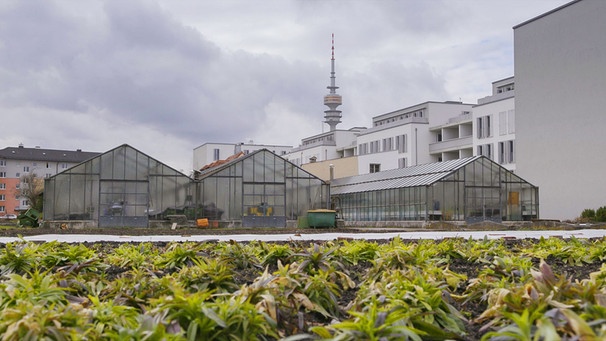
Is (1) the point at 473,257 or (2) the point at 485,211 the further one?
(2) the point at 485,211

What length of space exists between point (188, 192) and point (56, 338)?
93.6ft

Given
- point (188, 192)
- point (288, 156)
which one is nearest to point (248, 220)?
point (188, 192)

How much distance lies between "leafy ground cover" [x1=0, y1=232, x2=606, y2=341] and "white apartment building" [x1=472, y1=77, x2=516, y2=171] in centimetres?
4313

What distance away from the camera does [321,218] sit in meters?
30.1

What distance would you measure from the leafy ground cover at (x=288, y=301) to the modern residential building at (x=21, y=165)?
95.3 m

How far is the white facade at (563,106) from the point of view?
1419 inches

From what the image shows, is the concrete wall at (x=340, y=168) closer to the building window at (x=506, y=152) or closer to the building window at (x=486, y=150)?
the building window at (x=486, y=150)

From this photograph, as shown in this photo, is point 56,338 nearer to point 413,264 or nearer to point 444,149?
point 413,264

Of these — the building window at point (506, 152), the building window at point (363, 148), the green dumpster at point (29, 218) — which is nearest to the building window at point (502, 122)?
the building window at point (506, 152)

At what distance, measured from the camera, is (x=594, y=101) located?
36.3m

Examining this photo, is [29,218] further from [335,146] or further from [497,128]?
[335,146]

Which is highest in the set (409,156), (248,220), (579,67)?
(579,67)

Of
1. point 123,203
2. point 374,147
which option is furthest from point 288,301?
point 374,147

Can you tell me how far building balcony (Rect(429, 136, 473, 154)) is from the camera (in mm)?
53156
